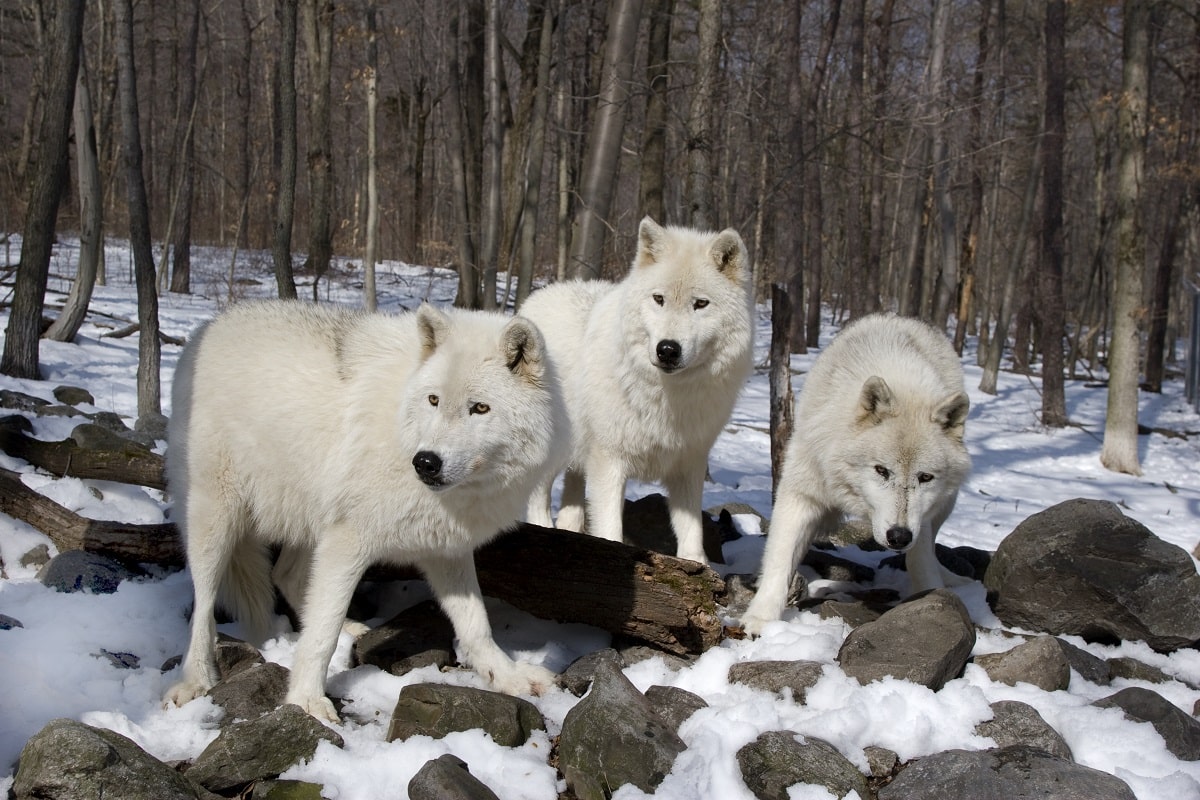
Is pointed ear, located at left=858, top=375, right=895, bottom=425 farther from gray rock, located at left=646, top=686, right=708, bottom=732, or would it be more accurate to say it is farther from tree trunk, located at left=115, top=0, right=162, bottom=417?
tree trunk, located at left=115, top=0, right=162, bottom=417

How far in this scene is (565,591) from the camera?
15.1ft

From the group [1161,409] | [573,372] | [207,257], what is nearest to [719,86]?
[573,372]

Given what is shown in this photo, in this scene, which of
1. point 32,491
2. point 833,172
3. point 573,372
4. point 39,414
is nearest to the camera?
point 32,491

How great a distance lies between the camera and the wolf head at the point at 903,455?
415 centimetres

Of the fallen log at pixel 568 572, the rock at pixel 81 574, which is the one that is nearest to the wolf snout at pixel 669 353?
Result: the fallen log at pixel 568 572

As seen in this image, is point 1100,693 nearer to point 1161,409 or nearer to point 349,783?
point 349,783

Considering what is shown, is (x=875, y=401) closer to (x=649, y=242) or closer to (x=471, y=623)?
(x=649, y=242)

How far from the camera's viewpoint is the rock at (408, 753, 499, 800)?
9.89ft

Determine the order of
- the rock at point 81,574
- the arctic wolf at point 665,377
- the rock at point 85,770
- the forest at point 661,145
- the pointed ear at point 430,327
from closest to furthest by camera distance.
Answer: the rock at point 85,770 < the pointed ear at point 430,327 < the rock at point 81,574 < the arctic wolf at point 665,377 < the forest at point 661,145

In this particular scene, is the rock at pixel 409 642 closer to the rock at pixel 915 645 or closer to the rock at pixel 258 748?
the rock at pixel 258 748

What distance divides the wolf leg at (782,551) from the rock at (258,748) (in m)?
2.25

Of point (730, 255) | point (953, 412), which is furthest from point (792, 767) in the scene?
point (730, 255)

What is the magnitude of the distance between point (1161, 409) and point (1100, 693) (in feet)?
54.3

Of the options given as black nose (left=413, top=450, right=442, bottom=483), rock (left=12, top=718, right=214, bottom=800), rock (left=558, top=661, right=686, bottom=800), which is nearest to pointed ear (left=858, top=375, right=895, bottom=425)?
rock (left=558, top=661, right=686, bottom=800)
